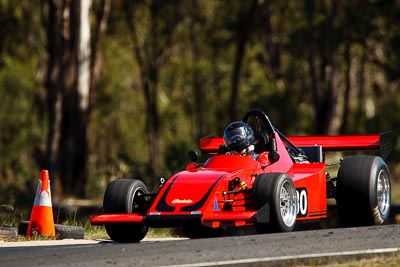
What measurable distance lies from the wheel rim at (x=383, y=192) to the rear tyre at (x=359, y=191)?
0.10m

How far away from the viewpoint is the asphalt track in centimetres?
928

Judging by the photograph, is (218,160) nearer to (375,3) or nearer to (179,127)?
(375,3)

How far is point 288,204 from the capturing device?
1221cm

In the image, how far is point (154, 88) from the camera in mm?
52125

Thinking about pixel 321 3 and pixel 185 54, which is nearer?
pixel 321 3

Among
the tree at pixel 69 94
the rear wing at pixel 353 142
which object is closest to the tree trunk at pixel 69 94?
the tree at pixel 69 94

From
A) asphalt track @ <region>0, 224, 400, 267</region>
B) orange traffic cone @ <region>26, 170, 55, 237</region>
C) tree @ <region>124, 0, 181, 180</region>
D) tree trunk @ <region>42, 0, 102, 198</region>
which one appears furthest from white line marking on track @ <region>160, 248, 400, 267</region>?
tree @ <region>124, 0, 181, 180</region>

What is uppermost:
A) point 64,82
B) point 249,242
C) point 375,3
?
point 375,3

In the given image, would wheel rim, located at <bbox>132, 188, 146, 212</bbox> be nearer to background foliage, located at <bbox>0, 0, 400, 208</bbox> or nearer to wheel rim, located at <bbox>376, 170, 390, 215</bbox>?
wheel rim, located at <bbox>376, 170, 390, 215</bbox>

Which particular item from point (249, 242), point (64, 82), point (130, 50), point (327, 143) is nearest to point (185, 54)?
point (130, 50)

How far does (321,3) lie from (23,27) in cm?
1414

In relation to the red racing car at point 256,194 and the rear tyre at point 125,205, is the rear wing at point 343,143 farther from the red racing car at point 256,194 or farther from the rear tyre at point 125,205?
the rear tyre at point 125,205

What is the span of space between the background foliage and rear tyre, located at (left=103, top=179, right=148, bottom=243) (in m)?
21.5

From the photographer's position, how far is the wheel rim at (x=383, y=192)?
44.3 ft
